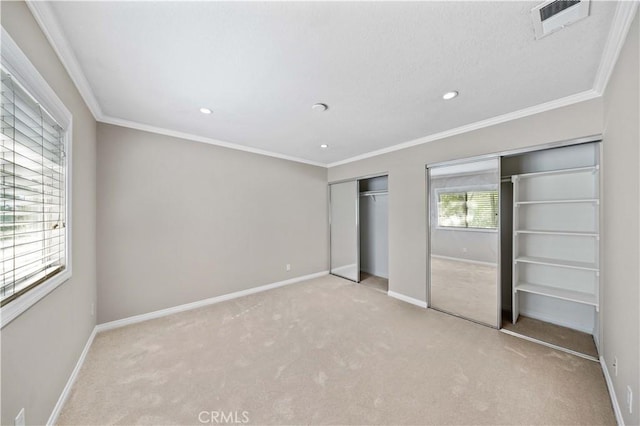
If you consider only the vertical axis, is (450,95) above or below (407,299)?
above

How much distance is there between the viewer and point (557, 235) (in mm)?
2535

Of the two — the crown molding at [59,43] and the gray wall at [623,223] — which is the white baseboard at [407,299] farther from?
the crown molding at [59,43]

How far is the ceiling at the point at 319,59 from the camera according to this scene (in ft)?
4.04

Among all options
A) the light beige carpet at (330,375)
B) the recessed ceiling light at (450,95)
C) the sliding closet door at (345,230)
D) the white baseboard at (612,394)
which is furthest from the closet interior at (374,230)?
the white baseboard at (612,394)

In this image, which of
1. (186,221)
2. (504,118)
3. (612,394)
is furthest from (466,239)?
(186,221)

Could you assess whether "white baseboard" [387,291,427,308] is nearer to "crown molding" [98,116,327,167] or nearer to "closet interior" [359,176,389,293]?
"closet interior" [359,176,389,293]

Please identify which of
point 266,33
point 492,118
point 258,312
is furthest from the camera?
point 258,312

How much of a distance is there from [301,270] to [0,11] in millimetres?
4061

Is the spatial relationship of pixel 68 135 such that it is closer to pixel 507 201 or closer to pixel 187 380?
pixel 187 380

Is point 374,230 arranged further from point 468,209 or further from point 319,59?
point 319,59

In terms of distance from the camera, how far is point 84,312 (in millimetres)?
2092

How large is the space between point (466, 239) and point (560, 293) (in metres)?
1.00

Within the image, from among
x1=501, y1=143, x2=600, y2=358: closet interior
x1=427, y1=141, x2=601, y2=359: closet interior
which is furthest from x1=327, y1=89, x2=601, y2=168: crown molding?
x1=501, y1=143, x2=600, y2=358: closet interior

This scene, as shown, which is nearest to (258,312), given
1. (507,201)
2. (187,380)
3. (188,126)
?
(187,380)
